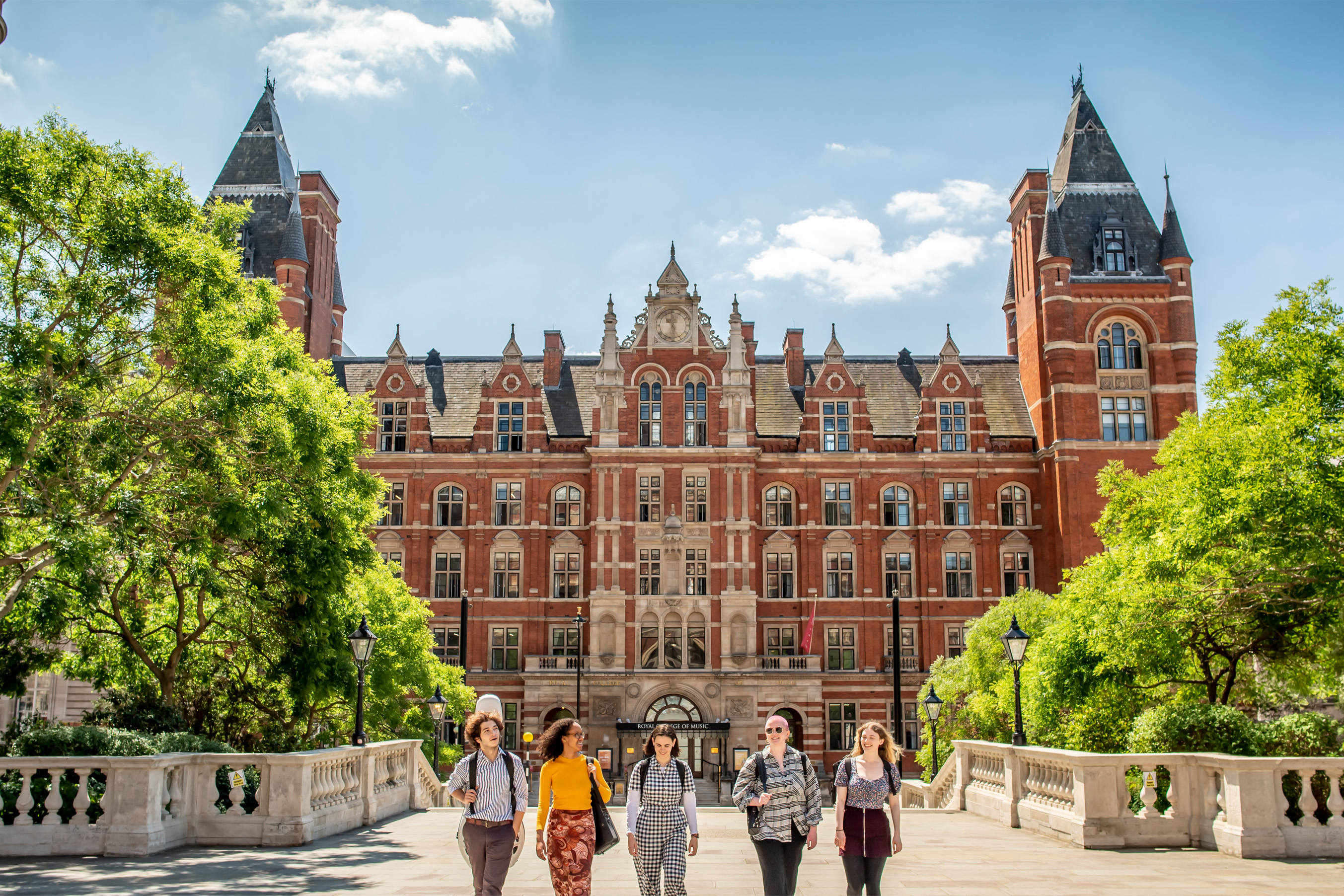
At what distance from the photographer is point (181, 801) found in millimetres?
15016

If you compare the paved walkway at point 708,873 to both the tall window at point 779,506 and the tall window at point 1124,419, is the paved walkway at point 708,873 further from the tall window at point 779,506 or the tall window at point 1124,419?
the tall window at point 1124,419

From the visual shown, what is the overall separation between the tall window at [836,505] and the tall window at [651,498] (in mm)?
7113

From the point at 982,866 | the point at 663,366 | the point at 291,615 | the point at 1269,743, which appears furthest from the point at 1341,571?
the point at 663,366

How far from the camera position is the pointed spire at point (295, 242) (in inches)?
2020

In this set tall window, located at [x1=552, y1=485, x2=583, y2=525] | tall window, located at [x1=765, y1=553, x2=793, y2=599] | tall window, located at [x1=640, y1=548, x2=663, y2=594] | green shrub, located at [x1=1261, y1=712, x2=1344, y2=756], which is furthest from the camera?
tall window, located at [x1=552, y1=485, x2=583, y2=525]

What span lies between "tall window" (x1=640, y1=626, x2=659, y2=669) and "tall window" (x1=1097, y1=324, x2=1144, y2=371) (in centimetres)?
2246

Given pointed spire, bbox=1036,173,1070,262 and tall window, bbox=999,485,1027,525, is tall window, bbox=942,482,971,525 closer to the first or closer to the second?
tall window, bbox=999,485,1027,525

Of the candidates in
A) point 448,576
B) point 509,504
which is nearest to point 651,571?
point 509,504

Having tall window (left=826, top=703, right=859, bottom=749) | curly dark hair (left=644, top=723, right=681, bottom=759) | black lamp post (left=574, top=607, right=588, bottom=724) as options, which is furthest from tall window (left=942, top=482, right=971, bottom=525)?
curly dark hair (left=644, top=723, right=681, bottom=759)

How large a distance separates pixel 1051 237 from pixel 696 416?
687 inches

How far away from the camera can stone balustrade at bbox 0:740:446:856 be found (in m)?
13.8

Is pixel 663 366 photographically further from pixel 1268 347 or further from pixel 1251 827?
pixel 1251 827

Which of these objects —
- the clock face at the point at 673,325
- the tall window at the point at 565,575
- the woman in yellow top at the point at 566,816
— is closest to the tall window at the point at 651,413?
the clock face at the point at 673,325

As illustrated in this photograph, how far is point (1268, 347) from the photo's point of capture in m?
21.0
